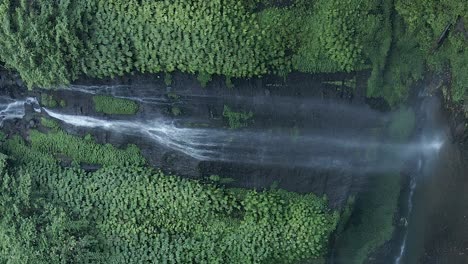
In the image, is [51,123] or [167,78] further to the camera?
[51,123]

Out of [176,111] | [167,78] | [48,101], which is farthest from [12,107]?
[176,111]

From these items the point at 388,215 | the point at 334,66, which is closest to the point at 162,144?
the point at 334,66

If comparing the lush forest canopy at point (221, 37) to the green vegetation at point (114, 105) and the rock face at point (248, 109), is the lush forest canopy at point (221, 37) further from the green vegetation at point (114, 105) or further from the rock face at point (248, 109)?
the green vegetation at point (114, 105)

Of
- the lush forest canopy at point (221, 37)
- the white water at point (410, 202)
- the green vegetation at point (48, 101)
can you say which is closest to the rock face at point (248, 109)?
the lush forest canopy at point (221, 37)

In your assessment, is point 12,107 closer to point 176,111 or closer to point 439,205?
point 176,111

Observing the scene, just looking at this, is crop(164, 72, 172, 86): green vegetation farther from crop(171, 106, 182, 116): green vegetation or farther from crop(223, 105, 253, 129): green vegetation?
crop(223, 105, 253, 129): green vegetation

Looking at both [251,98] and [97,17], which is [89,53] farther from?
[251,98]

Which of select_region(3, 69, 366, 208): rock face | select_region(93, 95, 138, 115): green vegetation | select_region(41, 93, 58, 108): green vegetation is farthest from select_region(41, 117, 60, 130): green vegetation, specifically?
select_region(93, 95, 138, 115): green vegetation
